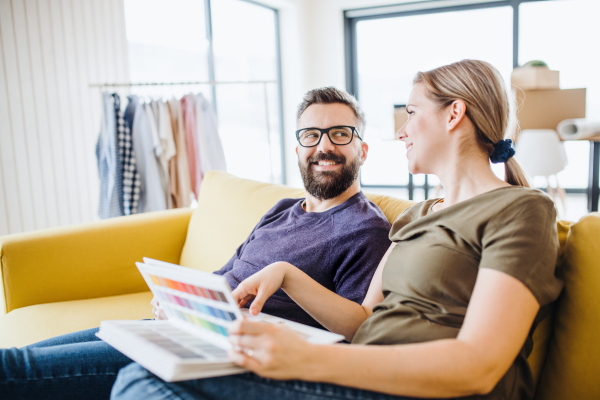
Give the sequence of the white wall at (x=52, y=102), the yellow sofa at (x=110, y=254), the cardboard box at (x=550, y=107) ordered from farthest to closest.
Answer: the cardboard box at (x=550, y=107) → the white wall at (x=52, y=102) → the yellow sofa at (x=110, y=254)

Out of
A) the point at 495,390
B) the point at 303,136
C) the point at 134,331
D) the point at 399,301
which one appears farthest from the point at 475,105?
the point at 134,331

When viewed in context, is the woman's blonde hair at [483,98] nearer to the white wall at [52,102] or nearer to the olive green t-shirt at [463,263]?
the olive green t-shirt at [463,263]

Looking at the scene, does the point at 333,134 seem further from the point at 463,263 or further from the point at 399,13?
the point at 399,13

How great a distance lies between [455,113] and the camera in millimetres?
1014

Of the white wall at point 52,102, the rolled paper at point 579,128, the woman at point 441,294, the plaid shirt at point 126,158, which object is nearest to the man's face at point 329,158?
the woman at point 441,294

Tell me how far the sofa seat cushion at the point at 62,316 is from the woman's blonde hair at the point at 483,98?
1252mm

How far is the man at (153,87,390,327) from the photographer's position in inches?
50.1

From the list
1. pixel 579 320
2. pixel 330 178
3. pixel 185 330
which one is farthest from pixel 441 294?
pixel 330 178

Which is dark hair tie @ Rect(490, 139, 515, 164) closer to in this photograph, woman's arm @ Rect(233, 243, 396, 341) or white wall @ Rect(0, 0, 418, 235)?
woman's arm @ Rect(233, 243, 396, 341)

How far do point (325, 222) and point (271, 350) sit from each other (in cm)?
67

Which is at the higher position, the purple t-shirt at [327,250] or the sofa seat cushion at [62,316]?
the purple t-shirt at [327,250]

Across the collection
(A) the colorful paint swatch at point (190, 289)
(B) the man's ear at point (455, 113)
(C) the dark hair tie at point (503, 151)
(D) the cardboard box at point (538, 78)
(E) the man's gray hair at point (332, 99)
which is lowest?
(A) the colorful paint swatch at point (190, 289)

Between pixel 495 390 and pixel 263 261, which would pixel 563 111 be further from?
pixel 495 390

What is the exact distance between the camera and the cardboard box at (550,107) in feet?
10.1
